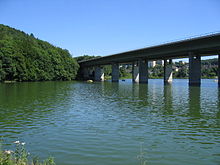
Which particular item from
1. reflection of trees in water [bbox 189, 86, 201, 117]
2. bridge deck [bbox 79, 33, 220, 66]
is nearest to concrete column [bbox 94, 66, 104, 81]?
bridge deck [bbox 79, 33, 220, 66]

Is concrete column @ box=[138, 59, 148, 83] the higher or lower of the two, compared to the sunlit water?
higher

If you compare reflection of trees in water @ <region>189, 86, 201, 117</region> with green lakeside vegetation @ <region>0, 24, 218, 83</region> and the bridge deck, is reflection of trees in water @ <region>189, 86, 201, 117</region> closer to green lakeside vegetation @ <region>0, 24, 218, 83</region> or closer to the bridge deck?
the bridge deck

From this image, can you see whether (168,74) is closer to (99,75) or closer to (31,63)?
(99,75)

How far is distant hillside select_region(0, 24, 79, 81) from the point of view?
340ft

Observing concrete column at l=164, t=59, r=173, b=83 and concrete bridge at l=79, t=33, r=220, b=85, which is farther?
concrete column at l=164, t=59, r=173, b=83

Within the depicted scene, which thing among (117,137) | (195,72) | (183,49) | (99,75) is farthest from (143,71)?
(117,137)

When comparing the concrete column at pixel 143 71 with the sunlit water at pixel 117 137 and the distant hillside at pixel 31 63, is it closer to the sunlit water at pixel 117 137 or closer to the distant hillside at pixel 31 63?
the distant hillside at pixel 31 63

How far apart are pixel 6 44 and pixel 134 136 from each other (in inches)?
4336

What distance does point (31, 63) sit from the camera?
119438mm

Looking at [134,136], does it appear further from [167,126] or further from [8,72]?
[8,72]

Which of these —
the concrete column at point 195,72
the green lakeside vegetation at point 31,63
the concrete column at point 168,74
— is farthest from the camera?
the concrete column at point 168,74

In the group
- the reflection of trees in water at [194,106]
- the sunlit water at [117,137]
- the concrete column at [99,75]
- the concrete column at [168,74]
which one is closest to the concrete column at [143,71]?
the concrete column at [168,74]

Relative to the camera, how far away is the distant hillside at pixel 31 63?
104 m

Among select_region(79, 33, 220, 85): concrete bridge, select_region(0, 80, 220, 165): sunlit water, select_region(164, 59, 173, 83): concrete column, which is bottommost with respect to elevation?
select_region(0, 80, 220, 165): sunlit water
